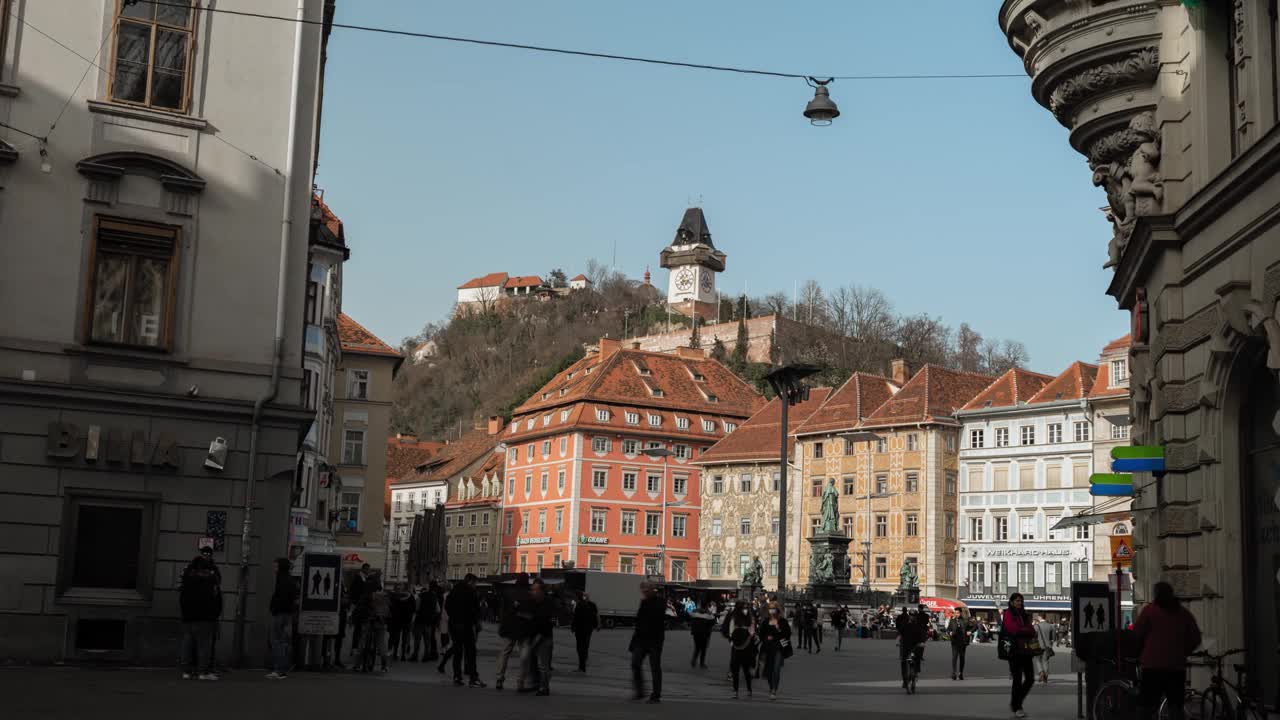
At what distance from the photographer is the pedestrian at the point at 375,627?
24.4 m

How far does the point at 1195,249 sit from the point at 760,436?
291 feet

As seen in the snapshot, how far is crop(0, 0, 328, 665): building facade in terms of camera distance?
21578mm

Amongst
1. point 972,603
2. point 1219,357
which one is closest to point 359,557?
point 972,603

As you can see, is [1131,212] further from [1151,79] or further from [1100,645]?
[1100,645]

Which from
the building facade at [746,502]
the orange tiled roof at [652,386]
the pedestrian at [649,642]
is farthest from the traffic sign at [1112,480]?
the orange tiled roof at [652,386]

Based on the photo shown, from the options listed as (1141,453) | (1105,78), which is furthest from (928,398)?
(1141,453)

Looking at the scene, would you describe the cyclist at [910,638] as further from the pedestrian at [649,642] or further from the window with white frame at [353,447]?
the window with white frame at [353,447]

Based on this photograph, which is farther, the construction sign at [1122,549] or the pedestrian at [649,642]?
the construction sign at [1122,549]

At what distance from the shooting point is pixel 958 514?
93688mm

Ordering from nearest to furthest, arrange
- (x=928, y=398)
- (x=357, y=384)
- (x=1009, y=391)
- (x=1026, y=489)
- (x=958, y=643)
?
A: (x=958, y=643)
(x=357, y=384)
(x=1026, y=489)
(x=1009, y=391)
(x=928, y=398)

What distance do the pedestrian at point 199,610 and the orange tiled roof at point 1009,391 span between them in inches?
3019

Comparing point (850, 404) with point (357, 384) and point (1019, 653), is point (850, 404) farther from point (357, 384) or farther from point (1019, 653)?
point (1019, 653)

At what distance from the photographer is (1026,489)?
89.9 meters

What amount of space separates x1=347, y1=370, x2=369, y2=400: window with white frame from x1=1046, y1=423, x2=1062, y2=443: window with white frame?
3962 cm
